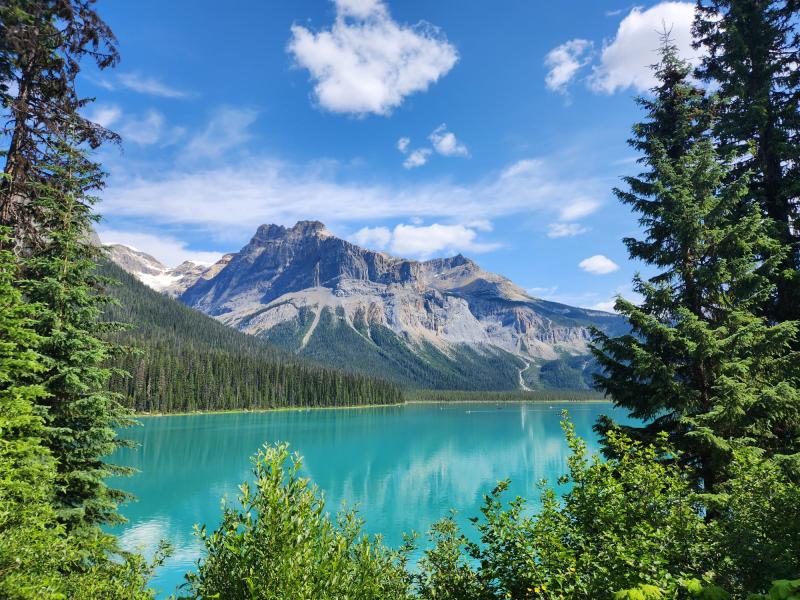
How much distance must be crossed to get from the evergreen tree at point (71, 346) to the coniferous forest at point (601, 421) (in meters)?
0.07

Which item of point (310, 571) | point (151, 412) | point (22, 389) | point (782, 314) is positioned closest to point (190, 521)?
point (22, 389)

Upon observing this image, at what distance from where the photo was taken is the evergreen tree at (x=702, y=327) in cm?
1148

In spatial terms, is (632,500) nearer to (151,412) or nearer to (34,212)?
(34,212)

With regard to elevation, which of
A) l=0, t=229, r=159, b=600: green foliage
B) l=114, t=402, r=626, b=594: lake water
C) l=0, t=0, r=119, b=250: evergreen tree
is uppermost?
l=0, t=0, r=119, b=250: evergreen tree

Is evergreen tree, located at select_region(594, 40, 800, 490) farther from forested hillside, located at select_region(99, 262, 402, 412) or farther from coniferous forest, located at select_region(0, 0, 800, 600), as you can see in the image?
forested hillside, located at select_region(99, 262, 402, 412)

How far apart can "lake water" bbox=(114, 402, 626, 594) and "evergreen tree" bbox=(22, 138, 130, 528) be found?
2.31m

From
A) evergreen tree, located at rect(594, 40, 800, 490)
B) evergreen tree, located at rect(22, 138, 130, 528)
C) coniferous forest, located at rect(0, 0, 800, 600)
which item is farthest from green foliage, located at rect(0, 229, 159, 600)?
evergreen tree, located at rect(594, 40, 800, 490)

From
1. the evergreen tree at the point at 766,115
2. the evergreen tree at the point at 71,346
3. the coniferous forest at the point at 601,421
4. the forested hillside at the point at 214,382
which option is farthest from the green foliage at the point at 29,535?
the forested hillside at the point at 214,382

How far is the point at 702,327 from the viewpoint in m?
11.8

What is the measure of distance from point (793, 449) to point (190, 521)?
34980 millimetres

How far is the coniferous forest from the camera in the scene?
591 cm

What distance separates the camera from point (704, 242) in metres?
13.7

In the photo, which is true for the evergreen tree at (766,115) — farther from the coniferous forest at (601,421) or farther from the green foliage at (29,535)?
the green foliage at (29,535)

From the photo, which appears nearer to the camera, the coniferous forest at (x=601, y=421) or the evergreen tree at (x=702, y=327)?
the coniferous forest at (x=601, y=421)
